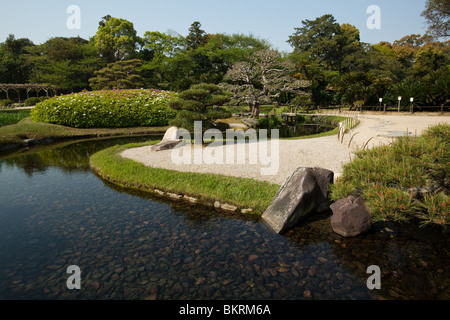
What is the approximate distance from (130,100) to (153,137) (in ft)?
15.2

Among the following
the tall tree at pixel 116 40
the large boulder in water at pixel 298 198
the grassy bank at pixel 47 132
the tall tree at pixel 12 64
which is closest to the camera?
the large boulder in water at pixel 298 198

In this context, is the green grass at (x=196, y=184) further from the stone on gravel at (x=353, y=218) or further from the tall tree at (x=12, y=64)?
the tall tree at (x=12, y=64)

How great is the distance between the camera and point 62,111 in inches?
771

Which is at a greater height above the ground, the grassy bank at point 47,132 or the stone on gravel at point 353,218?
the grassy bank at point 47,132

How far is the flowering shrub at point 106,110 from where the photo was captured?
1964 cm

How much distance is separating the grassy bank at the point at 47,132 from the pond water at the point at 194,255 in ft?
34.6

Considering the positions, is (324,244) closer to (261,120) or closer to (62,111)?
(261,120)

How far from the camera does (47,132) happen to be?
17.9 meters

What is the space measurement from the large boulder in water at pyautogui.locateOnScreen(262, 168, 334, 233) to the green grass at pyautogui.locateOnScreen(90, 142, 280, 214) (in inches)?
21.8

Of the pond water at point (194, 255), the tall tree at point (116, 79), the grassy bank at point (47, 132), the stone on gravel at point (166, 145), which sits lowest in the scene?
the pond water at point (194, 255)

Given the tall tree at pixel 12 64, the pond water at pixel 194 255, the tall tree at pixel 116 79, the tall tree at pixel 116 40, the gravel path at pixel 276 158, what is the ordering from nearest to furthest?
1. the pond water at pixel 194 255
2. the gravel path at pixel 276 158
3. the tall tree at pixel 116 79
4. the tall tree at pixel 12 64
5. the tall tree at pixel 116 40

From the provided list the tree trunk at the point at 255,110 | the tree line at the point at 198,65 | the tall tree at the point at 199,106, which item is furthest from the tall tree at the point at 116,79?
the tall tree at the point at 199,106

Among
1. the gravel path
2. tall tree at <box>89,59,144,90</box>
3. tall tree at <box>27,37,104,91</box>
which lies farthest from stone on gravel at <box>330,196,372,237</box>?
tall tree at <box>27,37,104,91</box>
